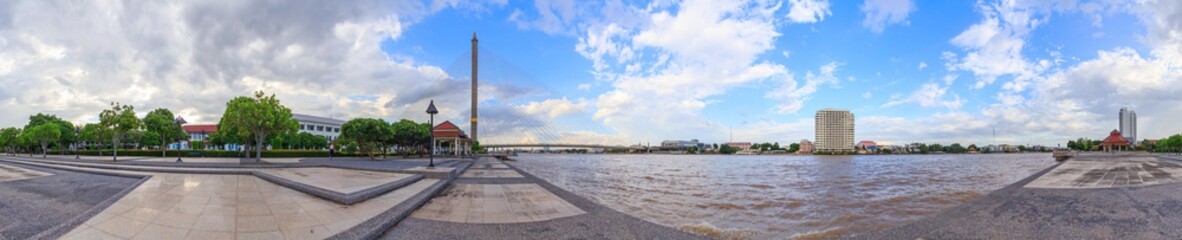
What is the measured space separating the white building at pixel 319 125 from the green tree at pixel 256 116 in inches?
2887

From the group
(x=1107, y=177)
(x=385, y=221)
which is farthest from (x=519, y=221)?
(x=1107, y=177)

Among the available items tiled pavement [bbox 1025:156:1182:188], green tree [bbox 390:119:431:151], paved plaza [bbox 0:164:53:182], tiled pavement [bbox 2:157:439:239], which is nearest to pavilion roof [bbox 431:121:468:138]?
green tree [bbox 390:119:431:151]

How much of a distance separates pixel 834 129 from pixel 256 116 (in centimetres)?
16464

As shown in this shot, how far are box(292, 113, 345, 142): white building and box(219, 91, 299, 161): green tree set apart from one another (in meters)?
73.3

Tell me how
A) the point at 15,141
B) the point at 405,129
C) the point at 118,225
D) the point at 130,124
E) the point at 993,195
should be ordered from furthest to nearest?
the point at 15,141 < the point at 405,129 < the point at 130,124 < the point at 993,195 < the point at 118,225

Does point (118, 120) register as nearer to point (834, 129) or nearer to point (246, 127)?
point (246, 127)

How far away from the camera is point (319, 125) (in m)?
92.2

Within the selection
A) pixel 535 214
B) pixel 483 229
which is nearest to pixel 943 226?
pixel 535 214

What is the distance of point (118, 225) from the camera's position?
5.64 meters

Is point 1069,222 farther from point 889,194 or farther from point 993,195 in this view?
point 889,194

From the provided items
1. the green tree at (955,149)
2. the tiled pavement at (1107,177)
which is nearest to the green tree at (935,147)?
the green tree at (955,149)

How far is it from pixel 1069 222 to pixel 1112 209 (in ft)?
8.37

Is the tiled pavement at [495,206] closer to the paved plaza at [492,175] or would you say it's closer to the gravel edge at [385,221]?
the gravel edge at [385,221]

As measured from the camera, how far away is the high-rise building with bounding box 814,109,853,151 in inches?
5923
